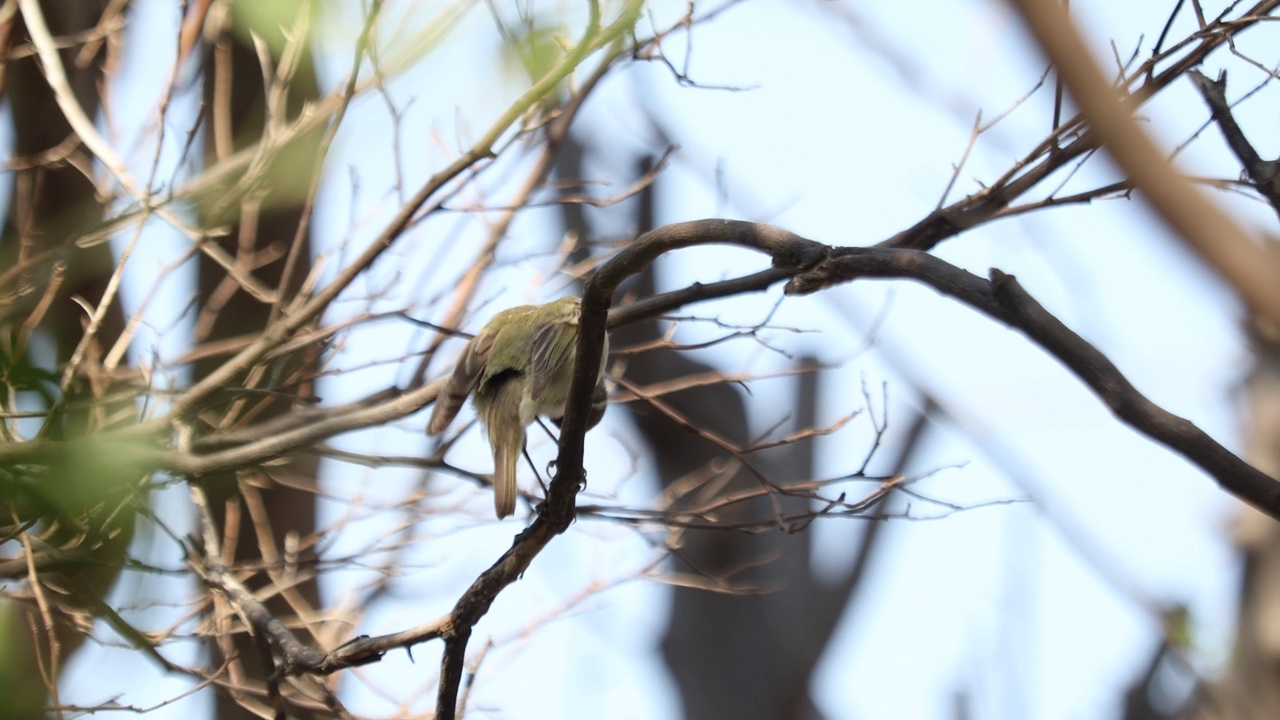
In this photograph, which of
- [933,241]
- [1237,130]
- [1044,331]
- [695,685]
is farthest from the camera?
[695,685]

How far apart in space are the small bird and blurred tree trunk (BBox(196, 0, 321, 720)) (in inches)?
29.5

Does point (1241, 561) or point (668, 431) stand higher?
point (668, 431)

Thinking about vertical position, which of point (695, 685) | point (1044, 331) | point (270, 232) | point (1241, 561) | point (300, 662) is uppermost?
point (270, 232)

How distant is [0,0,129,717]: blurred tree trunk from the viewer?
5.54 ft

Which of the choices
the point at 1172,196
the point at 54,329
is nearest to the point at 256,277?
the point at 54,329

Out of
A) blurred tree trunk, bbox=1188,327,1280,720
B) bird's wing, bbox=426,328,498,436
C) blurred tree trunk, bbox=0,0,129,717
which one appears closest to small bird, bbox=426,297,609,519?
bird's wing, bbox=426,328,498,436

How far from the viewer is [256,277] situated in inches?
217

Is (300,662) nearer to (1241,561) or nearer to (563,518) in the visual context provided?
(563,518)

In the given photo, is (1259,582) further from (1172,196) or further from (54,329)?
(1172,196)

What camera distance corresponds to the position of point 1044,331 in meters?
1.64

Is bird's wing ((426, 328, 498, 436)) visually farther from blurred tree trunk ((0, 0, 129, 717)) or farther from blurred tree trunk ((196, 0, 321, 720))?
blurred tree trunk ((0, 0, 129, 717))

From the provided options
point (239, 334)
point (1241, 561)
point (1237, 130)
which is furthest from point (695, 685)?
point (1237, 130)

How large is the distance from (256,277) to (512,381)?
6.76 feet

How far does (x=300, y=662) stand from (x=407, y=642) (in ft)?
0.96
